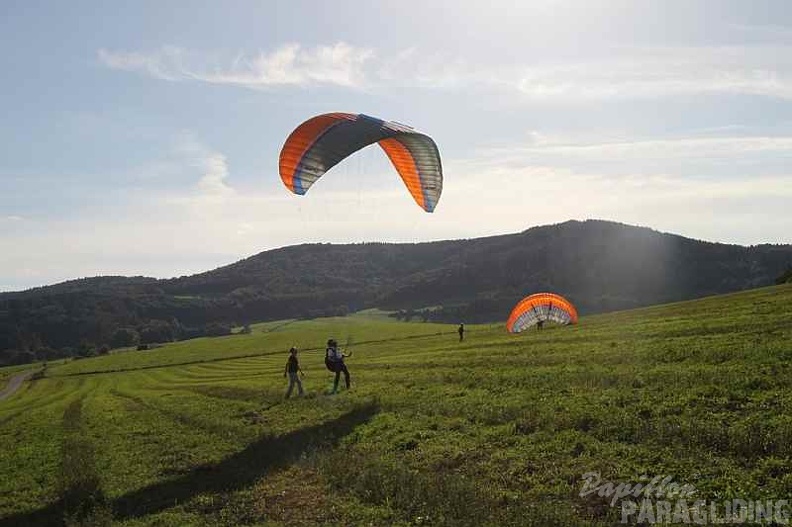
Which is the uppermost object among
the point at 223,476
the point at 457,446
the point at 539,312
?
the point at 539,312

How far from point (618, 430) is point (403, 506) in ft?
16.4

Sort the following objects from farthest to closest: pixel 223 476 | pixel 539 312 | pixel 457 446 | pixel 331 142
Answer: pixel 539 312 < pixel 331 142 < pixel 223 476 < pixel 457 446

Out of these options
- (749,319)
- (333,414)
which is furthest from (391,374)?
(749,319)

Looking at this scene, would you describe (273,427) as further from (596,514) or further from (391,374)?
(596,514)

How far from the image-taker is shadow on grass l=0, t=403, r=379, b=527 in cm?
1434

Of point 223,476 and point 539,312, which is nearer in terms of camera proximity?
point 223,476

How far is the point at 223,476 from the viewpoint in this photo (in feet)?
51.9

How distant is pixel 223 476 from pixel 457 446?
575 centimetres

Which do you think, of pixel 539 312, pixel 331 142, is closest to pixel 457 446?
pixel 331 142

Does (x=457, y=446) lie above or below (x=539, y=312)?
below

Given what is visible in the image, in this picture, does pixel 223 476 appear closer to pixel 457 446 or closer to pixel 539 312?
pixel 457 446

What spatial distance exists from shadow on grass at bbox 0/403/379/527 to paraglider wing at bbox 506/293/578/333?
113 ft

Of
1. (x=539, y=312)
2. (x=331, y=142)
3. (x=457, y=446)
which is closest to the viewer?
(x=457, y=446)

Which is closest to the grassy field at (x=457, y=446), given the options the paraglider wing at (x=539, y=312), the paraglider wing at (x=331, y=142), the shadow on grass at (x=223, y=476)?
the shadow on grass at (x=223, y=476)
